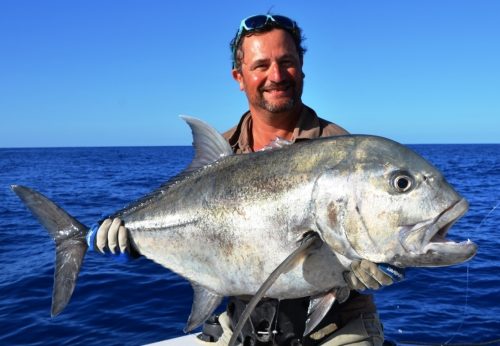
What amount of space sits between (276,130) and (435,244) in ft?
5.99

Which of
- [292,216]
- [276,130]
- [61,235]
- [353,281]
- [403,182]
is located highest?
[276,130]

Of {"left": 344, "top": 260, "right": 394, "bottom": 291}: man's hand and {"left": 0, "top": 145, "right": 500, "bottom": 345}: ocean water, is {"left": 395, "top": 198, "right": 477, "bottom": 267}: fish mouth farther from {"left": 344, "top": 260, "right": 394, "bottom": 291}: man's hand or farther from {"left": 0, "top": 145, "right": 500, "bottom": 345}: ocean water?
{"left": 0, "top": 145, "right": 500, "bottom": 345}: ocean water

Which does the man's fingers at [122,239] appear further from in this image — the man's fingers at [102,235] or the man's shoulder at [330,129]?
the man's shoulder at [330,129]

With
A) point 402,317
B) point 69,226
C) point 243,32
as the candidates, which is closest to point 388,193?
point 243,32

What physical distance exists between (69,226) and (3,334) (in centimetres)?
489

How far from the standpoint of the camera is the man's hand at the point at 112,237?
3785mm

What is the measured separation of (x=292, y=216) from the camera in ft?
9.96

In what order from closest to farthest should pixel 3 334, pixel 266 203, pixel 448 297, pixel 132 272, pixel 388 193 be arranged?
pixel 388 193 → pixel 266 203 → pixel 3 334 → pixel 448 297 → pixel 132 272

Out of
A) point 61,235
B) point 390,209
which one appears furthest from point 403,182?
point 61,235

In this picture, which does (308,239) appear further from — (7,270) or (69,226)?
(7,270)

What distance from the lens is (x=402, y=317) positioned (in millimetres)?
8328

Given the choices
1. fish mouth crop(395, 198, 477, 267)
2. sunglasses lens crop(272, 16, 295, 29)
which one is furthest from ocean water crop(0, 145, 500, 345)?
sunglasses lens crop(272, 16, 295, 29)

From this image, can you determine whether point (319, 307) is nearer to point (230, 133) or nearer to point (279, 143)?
point (279, 143)

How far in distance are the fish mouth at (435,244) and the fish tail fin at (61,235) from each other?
249cm
